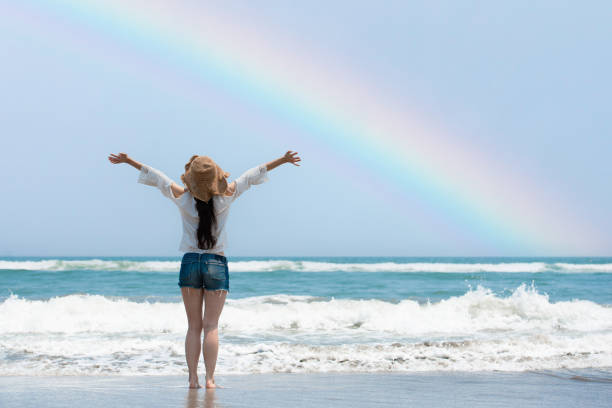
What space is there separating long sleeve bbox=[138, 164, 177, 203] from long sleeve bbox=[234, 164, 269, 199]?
18.5 inches

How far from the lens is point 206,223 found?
4.08 meters

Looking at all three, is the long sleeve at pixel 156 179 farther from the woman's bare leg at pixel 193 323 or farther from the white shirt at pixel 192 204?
the woman's bare leg at pixel 193 323

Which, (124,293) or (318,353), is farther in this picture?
(124,293)

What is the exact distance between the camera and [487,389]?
4.81m

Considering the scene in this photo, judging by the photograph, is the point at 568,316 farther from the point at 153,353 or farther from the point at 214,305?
the point at 214,305

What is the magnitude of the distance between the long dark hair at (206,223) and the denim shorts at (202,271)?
88mm

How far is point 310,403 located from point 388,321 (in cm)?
581

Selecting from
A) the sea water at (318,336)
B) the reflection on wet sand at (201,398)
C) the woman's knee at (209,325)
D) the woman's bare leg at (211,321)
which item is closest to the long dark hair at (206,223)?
the woman's bare leg at (211,321)

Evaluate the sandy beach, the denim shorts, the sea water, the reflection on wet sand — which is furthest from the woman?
the sea water

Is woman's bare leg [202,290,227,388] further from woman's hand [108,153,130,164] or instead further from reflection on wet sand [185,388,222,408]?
woman's hand [108,153,130,164]

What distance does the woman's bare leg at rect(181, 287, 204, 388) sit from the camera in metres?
4.16

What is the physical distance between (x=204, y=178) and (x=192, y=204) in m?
0.23

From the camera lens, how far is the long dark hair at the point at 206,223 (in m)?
4.06

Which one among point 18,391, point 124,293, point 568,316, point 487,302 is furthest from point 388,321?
point 124,293
